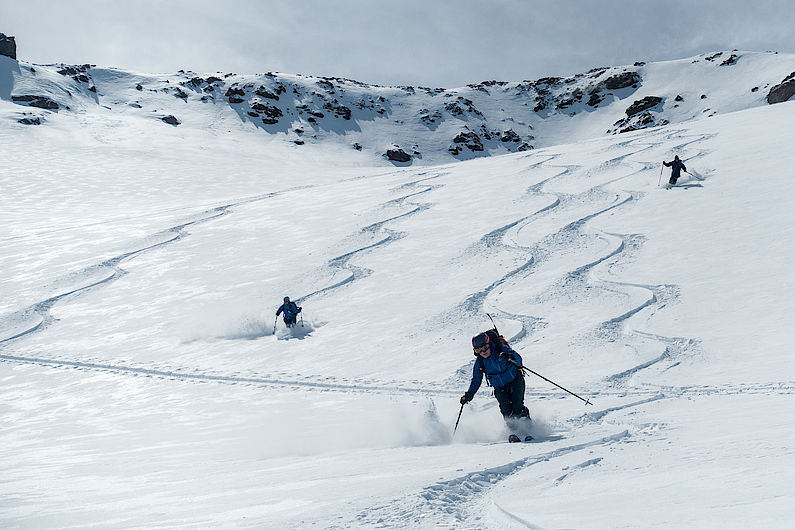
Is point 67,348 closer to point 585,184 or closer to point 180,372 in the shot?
point 180,372

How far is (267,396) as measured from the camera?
9.97 metres

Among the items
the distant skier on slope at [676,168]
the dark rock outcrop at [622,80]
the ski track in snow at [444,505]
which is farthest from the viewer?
the dark rock outcrop at [622,80]

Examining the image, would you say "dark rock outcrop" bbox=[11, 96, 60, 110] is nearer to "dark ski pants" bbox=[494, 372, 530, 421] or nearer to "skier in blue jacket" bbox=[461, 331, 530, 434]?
"skier in blue jacket" bbox=[461, 331, 530, 434]

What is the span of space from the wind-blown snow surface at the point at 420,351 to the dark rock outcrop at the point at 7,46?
76.8 metres

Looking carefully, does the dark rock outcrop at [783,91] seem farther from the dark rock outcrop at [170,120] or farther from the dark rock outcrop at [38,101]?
the dark rock outcrop at [38,101]

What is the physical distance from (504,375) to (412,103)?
4059 inches

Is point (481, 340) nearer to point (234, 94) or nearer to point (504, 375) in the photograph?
point (504, 375)

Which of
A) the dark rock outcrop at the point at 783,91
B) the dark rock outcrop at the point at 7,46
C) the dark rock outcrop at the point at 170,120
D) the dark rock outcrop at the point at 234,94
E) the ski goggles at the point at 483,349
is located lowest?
the ski goggles at the point at 483,349

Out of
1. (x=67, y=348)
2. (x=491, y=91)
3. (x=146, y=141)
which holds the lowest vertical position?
(x=67, y=348)

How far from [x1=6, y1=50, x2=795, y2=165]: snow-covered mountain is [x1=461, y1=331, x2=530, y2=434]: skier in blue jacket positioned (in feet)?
237

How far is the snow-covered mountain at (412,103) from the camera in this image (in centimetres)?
7962

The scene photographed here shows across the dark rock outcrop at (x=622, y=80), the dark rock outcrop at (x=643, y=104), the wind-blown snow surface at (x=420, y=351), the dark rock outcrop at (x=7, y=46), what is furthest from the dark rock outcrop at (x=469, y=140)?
the dark rock outcrop at (x=7, y=46)

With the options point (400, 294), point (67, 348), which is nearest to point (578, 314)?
point (400, 294)

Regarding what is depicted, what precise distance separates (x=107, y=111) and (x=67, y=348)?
74.0 metres
